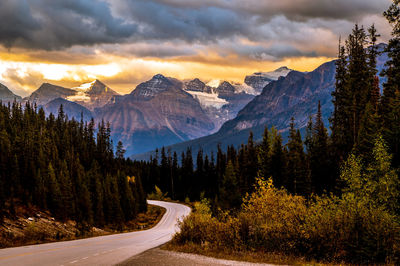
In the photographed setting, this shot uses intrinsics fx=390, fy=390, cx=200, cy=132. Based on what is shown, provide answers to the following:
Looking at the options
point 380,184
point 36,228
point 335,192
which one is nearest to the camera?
point 380,184

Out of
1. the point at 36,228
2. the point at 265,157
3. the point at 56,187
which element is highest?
the point at 265,157

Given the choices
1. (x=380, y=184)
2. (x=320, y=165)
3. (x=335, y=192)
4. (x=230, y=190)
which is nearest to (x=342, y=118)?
(x=320, y=165)

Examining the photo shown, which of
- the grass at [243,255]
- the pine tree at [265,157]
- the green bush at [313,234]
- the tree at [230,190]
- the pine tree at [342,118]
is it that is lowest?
the tree at [230,190]

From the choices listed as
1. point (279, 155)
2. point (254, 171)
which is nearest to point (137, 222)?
point (254, 171)

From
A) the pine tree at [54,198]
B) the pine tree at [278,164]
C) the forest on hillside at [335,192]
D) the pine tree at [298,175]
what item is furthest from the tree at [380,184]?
the pine tree at [54,198]

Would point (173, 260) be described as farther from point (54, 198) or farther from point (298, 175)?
point (54, 198)

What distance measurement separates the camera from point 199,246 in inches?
926

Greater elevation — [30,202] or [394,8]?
[394,8]

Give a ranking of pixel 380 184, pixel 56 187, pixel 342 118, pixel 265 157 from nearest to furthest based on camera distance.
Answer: pixel 380 184
pixel 342 118
pixel 56 187
pixel 265 157

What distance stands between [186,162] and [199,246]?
520ft

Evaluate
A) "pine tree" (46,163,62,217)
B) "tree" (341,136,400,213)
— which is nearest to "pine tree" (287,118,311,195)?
"tree" (341,136,400,213)

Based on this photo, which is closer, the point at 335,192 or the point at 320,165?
the point at 335,192

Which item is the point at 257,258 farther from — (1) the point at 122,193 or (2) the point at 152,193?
(2) the point at 152,193

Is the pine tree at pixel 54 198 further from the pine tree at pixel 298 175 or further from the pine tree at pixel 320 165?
the pine tree at pixel 320 165
